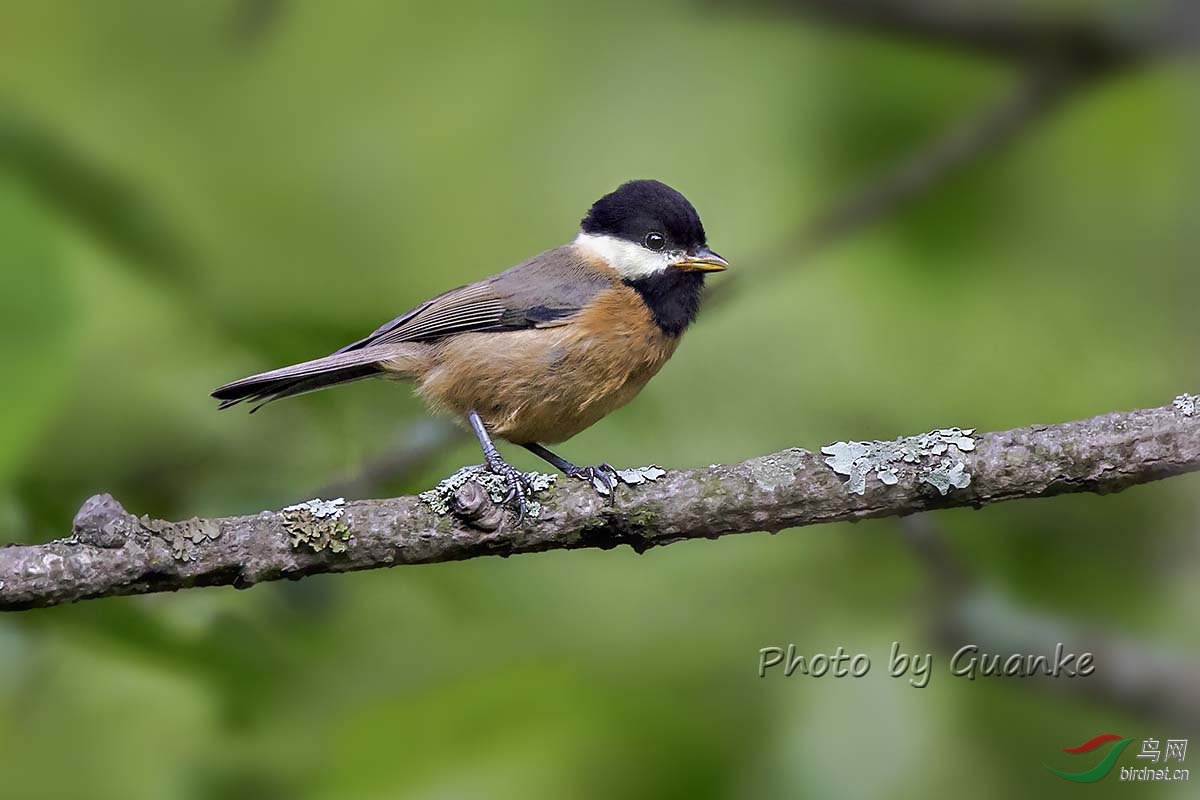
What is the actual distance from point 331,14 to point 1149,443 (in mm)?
5672

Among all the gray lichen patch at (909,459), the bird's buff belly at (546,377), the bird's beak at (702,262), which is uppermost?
the bird's beak at (702,262)

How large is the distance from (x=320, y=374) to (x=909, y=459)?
2534 mm

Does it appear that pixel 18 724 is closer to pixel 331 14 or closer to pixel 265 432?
pixel 265 432

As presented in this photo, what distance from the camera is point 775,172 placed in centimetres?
Result: 589

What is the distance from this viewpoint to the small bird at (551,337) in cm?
473

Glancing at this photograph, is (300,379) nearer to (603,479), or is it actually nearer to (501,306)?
(501,306)

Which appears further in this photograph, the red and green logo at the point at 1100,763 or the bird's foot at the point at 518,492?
the red and green logo at the point at 1100,763

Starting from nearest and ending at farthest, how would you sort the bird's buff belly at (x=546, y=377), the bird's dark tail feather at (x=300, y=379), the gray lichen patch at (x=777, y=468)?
1. the gray lichen patch at (x=777, y=468)
2. the bird's dark tail feather at (x=300, y=379)
3. the bird's buff belly at (x=546, y=377)

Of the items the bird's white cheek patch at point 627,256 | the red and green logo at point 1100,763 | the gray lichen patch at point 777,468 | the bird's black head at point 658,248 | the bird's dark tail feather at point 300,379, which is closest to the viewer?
Result: the gray lichen patch at point 777,468

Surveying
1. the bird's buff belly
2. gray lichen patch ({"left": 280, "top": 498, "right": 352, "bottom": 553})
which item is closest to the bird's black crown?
the bird's buff belly

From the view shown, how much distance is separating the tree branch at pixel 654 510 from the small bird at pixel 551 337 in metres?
1.25

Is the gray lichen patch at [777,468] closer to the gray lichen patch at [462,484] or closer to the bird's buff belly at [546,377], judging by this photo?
the gray lichen patch at [462,484]

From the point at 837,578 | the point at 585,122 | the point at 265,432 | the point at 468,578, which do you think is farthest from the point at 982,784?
→ the point at 585,122

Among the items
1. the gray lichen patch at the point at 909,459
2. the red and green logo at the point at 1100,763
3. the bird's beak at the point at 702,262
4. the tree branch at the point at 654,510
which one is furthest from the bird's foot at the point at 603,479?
the bird's beak at the point at 702,262
